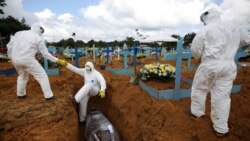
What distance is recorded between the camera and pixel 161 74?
5207mm

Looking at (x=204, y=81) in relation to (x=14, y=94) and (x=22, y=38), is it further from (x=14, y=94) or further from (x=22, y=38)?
(x=14, y=94)

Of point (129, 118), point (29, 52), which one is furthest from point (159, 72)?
point (29, 52)

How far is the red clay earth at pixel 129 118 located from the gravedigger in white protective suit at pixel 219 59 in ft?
1.33

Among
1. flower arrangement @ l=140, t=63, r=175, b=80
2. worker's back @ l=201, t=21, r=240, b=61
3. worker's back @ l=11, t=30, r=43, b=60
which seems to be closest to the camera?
worker's back @ l=201, t=21, r=240, b=61

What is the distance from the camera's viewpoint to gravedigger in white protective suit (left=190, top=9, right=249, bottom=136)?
316 cm

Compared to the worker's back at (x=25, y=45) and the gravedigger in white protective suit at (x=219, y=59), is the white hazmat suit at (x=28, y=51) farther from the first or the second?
the gravedigger in white protective suit at (x=219, y=59)

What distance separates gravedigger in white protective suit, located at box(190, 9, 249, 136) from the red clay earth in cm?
41

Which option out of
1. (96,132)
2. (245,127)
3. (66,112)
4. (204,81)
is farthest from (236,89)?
(66,112)

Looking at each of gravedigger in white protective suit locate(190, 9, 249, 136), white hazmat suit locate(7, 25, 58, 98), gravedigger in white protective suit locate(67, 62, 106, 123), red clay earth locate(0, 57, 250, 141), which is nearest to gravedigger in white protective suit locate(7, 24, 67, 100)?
white hazmat suit locate(7, 25, 58, 98)

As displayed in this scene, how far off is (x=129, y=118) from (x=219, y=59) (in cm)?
250

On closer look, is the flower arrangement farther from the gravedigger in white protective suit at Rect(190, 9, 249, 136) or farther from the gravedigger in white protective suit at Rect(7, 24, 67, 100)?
the gravedigger in white protective suit at Rect(7, 24, 67, 100)

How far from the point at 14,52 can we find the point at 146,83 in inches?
125

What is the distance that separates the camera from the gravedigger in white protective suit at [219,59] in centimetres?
316

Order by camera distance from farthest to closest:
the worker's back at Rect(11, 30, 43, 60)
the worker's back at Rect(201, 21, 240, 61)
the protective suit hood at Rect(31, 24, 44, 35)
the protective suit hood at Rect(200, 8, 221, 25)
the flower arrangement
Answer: the flower arrangement, the protective suit hood at Rect(31, 24, 44, 35), the worker's back at Rect(11, 30, 43, 60), the protective suit hood at Rect(200, 8, 221, 25), the worker's back at Rect(201, 21, 240, 61)
